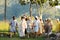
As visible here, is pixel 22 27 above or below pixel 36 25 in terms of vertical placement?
below

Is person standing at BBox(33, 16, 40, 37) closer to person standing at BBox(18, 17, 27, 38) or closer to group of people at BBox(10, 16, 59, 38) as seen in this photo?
group of people at BBox(10, 16, 59, 38)

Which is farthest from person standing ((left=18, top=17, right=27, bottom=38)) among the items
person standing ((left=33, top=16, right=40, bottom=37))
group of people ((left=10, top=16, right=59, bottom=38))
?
person standing ((left=33, top=16, right=40, bottom=37))

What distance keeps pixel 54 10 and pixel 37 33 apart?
1.34 metres

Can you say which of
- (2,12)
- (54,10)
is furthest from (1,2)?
(54,10)

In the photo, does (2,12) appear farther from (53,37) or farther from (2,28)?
(53,37)

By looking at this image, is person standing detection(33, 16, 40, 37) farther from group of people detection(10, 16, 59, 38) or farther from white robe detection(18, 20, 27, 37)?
white robe detection(18, 20, 27, 37)

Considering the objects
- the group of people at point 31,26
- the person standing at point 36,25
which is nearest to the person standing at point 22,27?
the group of people at point 31,26

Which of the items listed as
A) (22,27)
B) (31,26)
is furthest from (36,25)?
(22,27)

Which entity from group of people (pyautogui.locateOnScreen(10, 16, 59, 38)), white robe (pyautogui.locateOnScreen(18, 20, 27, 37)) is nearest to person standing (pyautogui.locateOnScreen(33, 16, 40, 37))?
group of people (pyautogui.locateOnScreen(10, 16, 59, 38))

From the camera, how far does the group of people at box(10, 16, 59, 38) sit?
1162 inches

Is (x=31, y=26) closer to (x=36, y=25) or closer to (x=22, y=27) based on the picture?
(x=36, y=25)

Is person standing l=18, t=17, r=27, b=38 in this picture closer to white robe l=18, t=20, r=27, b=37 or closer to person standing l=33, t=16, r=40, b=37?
white robe l=18, t=20, r=27, b=37

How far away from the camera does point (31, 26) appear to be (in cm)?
2959

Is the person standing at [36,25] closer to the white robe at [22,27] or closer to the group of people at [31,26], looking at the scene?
the group of people at [31,26]
